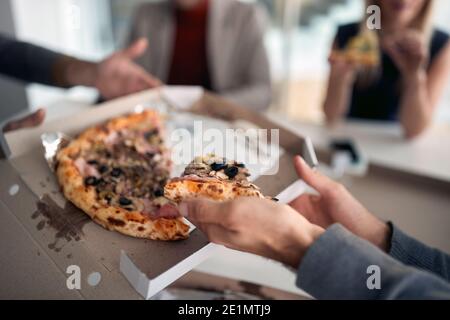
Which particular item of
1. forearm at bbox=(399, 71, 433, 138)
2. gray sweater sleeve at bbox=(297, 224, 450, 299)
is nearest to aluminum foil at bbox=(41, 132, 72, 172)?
gray sweater sleeve at bbox=(297, 224, 450, 299)

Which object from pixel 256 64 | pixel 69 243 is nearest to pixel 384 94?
pixel 256 64

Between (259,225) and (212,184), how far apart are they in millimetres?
90

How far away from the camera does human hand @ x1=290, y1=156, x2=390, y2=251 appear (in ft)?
2.28

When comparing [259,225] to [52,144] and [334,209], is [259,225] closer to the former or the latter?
[334,209]

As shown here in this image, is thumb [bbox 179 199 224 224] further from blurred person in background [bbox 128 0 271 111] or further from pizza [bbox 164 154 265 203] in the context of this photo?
blurred person in background [bbox 128 0 271 111]

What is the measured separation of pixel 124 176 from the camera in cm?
76

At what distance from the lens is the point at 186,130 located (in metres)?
0.87

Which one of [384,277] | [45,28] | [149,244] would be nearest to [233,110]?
[149,244]

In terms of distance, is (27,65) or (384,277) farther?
(27,65)

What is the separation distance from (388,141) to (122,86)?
0.85 metres

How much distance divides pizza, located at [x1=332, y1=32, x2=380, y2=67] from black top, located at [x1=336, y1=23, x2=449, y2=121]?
0.26 metres

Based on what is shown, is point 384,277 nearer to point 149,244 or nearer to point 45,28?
point 149,244

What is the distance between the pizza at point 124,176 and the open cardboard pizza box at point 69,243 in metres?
0.02

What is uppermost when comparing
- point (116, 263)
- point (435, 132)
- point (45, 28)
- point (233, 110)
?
point (45, 28)
